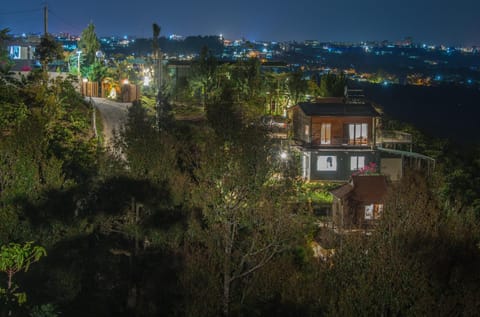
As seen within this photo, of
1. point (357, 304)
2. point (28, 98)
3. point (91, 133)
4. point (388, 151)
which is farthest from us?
point (388, 151)

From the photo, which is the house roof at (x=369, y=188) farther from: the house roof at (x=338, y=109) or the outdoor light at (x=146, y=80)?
the outdoor light at (x=146, y=80)

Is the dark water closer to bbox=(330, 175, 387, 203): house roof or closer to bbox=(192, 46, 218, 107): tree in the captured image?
bbox=(192, 46, 218, 107): tree

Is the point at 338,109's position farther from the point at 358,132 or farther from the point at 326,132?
the point at 358,132

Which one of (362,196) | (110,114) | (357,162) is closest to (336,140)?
(357,162)

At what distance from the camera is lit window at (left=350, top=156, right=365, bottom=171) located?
89.2ft

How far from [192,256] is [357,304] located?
9.83ft

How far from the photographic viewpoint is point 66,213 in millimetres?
10844

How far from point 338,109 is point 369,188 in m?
9.38

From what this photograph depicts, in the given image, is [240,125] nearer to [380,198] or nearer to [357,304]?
[357,304]

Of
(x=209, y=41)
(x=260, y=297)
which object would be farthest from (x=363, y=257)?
(x=209, y=41)

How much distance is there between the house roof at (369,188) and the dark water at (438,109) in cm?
2637

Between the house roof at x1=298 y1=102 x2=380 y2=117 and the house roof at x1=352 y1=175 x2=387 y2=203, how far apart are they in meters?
8.39

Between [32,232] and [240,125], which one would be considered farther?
[240,125]

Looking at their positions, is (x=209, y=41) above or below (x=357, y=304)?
above
